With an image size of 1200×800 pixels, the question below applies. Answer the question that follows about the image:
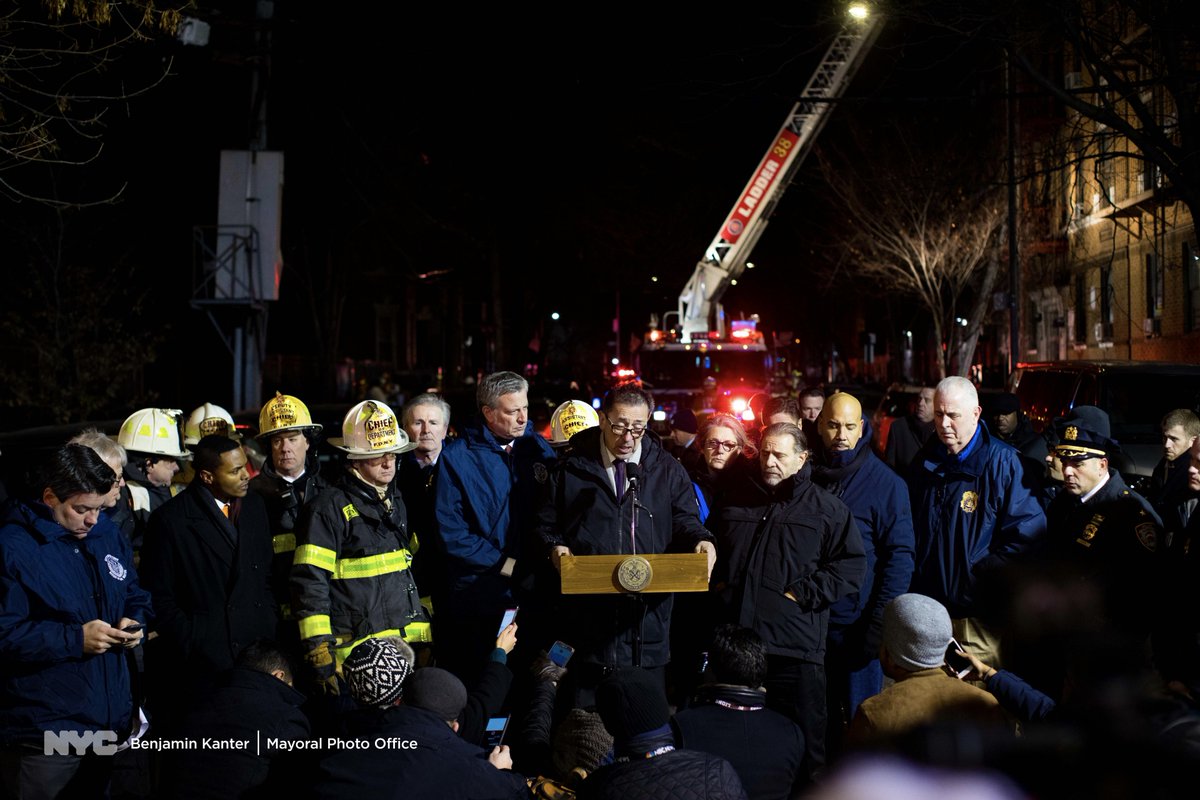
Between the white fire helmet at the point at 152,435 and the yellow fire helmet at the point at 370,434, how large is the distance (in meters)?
2.47

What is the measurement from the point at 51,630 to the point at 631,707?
2.38m

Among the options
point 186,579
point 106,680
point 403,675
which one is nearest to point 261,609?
point 186,579

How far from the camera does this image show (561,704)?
5.23 m

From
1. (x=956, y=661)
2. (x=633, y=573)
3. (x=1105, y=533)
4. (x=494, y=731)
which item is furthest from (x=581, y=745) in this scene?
(x=1105, y=533)

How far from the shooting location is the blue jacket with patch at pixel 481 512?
218 inches

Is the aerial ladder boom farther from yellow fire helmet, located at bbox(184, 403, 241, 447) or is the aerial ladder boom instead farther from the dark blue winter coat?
the dark blue winter coat

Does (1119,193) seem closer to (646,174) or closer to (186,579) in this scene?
(646,174)

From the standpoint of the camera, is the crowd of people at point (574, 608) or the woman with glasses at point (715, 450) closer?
the crowd of people at point (574, 608)

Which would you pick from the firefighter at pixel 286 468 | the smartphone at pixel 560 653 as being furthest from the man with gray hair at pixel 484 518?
the firefighter at pixel 286 468

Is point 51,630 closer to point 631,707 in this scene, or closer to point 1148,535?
point 631,707

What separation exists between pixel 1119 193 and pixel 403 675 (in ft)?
97.6

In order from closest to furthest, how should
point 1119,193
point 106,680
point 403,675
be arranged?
point 403,675 < point 106,680 < point 1119,193

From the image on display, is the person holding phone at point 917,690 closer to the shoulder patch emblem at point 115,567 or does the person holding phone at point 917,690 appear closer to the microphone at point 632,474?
the microphone at point 632,474

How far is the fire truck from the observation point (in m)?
19.7
